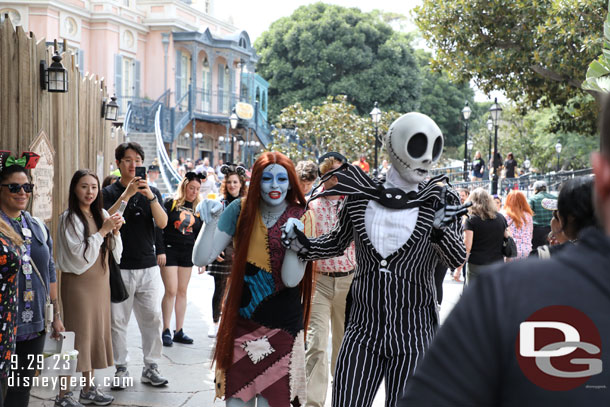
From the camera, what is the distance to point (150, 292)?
20.6 feet

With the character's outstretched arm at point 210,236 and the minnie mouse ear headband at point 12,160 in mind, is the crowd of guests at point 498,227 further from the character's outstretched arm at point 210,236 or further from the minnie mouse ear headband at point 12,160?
the minnie mouse ear headband at point 12,160

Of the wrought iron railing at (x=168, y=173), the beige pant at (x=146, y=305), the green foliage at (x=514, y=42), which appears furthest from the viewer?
the wrought iron railing at (x=168, y=173)

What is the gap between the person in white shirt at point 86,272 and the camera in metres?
5.39

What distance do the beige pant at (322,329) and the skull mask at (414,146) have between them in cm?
202

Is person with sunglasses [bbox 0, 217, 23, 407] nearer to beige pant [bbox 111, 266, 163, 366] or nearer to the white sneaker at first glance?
beige pant [bbox 111, 266, 163, 366]

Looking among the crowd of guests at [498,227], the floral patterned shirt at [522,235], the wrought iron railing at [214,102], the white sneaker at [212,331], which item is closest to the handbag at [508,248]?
the crowd of guests at [498,227]

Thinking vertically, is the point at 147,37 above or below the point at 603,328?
above

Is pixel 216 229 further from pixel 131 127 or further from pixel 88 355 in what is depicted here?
pixel 131 127

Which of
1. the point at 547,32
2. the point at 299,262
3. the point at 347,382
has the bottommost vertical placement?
the point at 347,382

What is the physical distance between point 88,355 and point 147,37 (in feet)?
103

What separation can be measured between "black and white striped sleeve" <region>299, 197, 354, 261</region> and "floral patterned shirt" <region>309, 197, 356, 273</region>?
1.55 meters

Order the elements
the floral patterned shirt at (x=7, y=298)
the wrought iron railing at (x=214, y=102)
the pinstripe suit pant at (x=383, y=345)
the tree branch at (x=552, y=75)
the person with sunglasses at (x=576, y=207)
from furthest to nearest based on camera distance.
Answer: the wrought iron railing at (x=214, y=102)
the tree branch at (x=552, y=75)
the floral patterned shirt at (x=7, y=298)
the pinstripe suit pant at (x=383, y=345)
the person with sunglasses at (x=576, y=207)

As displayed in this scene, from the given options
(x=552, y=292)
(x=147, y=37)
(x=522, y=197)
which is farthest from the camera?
(x=147, y=37)

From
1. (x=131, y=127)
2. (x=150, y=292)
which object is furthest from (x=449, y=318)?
(x=131, y=127)
